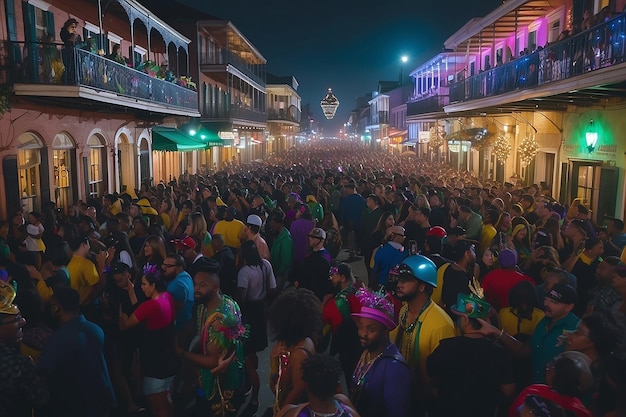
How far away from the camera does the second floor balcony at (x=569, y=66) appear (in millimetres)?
9359

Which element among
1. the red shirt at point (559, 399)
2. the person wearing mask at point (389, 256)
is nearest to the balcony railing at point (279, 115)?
the person wearing mask at point (389, 256)

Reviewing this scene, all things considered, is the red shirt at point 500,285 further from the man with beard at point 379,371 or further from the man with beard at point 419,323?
the man with beard at point 379,371

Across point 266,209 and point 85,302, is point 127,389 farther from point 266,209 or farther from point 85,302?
point 266,209

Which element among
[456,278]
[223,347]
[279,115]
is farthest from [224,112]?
[223,347]

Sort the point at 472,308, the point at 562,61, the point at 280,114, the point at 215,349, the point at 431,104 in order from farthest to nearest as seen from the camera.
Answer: the point at 280,114 → the point at 431,104 → the point at 562,61 → the point at 215,349 → the point at 472,308

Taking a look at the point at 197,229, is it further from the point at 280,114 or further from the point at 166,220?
the point at 280,114

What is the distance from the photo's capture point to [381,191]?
11969 mm

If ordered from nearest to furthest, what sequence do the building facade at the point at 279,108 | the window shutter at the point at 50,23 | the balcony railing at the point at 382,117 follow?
the window shutter at the point at 50,23 → the building facade at the point at 279,108 → the balcony railing at the point at 382,117

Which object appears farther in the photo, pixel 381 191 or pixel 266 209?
pixel 381 191

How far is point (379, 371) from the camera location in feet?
11.7

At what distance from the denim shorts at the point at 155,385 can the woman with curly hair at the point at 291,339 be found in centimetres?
128

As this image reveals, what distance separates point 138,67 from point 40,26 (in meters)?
2.93

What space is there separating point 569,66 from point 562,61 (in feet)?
1.67

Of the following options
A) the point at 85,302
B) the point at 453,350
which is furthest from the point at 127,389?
the point at 453,350
